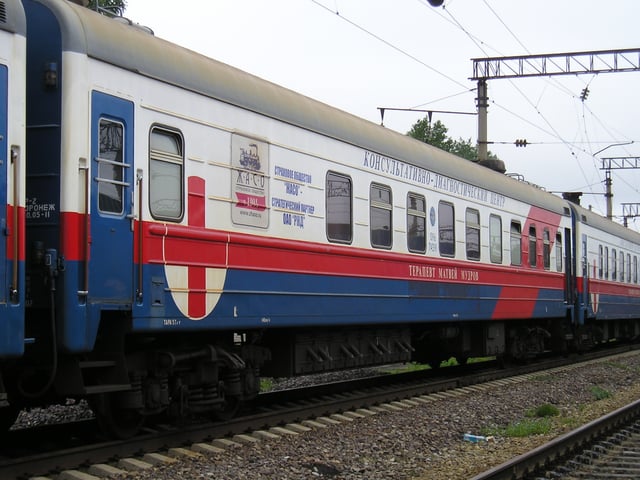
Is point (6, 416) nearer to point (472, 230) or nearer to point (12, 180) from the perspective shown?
point (12, 180)

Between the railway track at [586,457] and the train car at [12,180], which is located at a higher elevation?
the train car at [12,180]

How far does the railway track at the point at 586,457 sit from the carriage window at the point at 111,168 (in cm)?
384

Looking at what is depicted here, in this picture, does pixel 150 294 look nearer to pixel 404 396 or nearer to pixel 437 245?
pixel 404 396

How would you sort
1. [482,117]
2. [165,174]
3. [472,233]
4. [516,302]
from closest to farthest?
1. [165,174]
2. [472,233]
3. [516,302]
4. [482,117]

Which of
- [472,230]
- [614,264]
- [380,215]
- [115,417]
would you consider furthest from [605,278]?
[115,417]

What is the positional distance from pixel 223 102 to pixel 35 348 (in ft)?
10.7

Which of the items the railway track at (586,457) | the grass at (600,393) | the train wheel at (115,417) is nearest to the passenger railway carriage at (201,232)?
the train wheel at (115,417)

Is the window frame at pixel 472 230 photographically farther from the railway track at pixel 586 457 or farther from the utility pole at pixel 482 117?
the utility pole at pixel 482 117

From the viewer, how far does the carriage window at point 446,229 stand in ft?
43.4

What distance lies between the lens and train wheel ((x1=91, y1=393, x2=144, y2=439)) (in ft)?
24.8

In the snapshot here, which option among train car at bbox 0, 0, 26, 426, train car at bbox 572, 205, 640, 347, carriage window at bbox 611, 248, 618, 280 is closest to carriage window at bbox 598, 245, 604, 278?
train car at bbox 572, 205, 640, 347

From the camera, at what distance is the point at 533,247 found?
17172 millimetres

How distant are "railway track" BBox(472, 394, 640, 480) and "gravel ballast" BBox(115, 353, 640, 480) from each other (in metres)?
0.34

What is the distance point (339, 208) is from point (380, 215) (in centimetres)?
110
